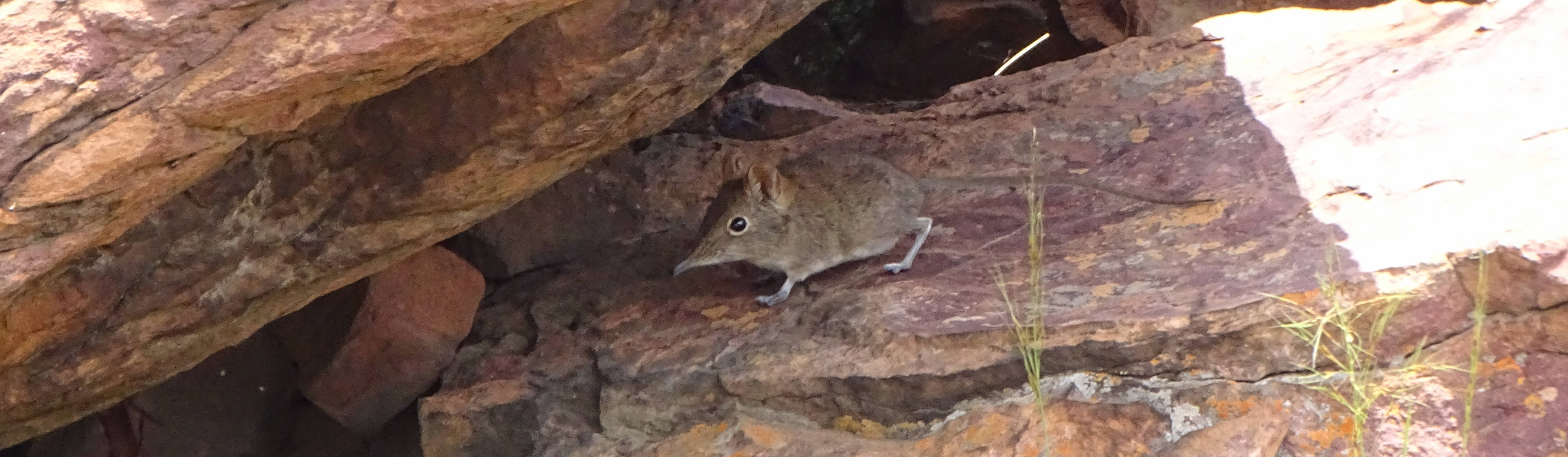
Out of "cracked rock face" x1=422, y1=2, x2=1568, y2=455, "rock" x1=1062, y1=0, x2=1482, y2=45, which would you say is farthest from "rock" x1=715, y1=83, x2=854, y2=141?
"rock" x1=1062, y1=0, x2=1482, y2=45

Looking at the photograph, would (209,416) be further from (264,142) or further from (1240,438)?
(1240,438)

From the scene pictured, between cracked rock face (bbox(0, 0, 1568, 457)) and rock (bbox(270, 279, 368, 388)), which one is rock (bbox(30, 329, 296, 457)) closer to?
cracked rock face (bbox(0, 0, 1568, 457))

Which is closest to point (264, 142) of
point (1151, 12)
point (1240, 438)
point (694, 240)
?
point (694, 240)

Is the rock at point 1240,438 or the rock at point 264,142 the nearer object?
the rock at point 264,142

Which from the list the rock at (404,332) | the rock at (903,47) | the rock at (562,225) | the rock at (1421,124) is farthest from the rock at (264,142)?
the rock at (903,47)

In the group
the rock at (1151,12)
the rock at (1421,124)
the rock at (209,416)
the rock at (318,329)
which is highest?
the rock at (1421,124)

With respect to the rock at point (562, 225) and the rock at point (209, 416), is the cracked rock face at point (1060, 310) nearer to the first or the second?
the rock at point (562, 225)

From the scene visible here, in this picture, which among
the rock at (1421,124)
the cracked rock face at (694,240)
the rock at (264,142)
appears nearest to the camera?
A: the rock at (264,142)
